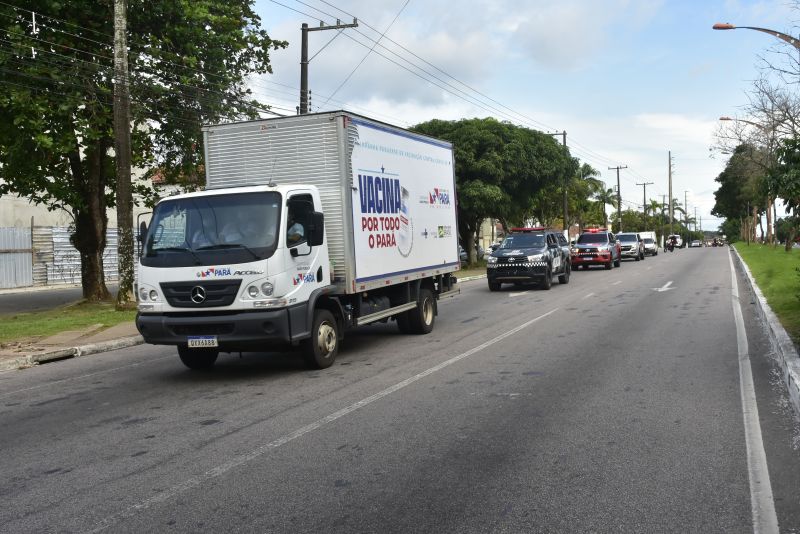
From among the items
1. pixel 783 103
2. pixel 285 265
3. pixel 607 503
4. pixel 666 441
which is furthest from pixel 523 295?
pixel 783 103

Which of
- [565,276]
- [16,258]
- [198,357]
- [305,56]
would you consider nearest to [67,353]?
[198,357]

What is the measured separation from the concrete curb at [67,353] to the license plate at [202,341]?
405cm

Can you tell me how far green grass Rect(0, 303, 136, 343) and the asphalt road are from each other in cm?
364

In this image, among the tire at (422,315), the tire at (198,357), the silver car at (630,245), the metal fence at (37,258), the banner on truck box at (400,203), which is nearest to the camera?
the tire at (198,357)

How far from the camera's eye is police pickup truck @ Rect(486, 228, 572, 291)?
22938 mm

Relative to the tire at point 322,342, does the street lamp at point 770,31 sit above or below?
above

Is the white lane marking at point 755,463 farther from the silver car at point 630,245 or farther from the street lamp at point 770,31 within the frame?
the silver car at point 630,245

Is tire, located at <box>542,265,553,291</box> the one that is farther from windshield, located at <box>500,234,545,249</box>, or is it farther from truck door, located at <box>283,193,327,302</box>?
truck door, located at <box>283,193,327,302</box>

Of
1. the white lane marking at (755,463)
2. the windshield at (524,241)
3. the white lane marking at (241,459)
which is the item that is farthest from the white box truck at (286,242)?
the windshield at (524,241)

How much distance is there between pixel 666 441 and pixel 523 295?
15487 mm

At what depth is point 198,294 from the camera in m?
8.89

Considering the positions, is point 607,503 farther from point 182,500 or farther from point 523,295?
point 523,295

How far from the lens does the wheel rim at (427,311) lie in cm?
1319

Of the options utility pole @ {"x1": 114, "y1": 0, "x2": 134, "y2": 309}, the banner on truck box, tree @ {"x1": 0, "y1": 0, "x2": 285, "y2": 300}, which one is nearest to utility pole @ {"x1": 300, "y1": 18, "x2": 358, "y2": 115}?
tree @ {"x1": 0, "y1": 0, "x2": 285, "y2": 300}
